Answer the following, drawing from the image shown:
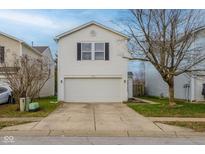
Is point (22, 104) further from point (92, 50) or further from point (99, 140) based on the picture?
point (92, 50)

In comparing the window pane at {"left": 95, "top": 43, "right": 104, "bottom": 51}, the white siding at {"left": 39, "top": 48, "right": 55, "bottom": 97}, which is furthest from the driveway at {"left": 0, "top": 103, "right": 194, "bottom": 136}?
the white siding at {"left": 39, "top": 48, "right": 55, "bottom": 97}

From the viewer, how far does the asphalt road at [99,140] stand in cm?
966

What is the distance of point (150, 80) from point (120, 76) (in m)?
12.0

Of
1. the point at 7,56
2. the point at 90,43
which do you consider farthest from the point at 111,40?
the point at 7,56

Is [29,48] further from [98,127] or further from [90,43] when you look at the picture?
[98,127]

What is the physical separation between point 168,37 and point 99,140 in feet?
37.2

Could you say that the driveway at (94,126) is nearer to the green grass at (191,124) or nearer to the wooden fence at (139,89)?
the green grass at (191,124)

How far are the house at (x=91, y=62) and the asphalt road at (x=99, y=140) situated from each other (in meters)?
15.4

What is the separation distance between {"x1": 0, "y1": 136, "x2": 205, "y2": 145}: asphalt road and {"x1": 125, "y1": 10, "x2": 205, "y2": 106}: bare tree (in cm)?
982

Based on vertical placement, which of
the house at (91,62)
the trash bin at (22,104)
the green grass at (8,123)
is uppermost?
the house at (91,62)

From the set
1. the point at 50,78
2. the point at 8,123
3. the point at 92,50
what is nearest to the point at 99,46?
the point at 92,50

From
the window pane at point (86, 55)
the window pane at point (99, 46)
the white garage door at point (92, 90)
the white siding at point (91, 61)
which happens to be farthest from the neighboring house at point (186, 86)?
the window pane at point (86, 55)

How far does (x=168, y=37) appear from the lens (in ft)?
65.4

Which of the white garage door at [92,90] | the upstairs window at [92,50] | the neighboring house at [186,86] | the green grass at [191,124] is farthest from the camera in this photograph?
the white garage door at [92,90]
